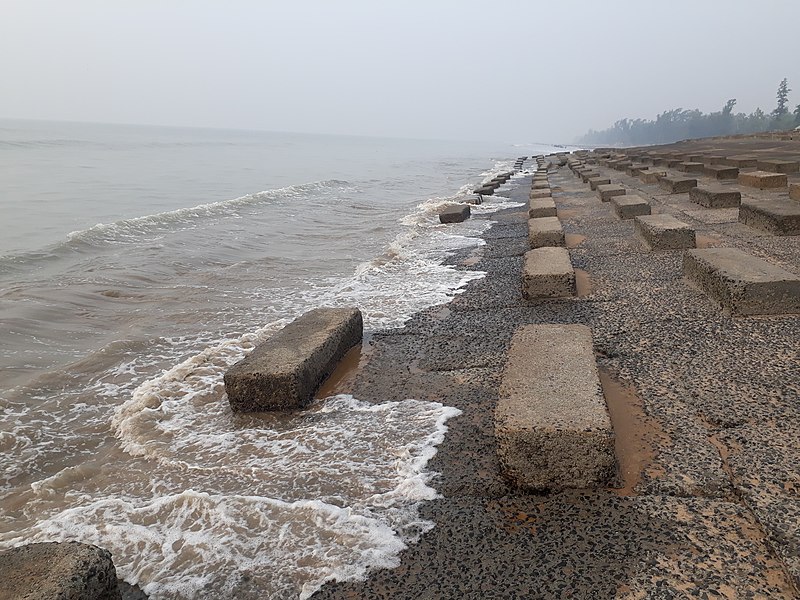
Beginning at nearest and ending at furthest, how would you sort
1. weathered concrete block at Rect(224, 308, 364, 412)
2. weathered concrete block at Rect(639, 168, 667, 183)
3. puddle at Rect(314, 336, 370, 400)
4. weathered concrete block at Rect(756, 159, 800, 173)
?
weathered concrete block at Rect(224, 308, 364, 412) → puddle at Rect(314, 336, 370, 400) → weathered concrete block at Rect(756, 159, 800, 173) → weathered concrete block at Rect(639, 168, 667, 183)

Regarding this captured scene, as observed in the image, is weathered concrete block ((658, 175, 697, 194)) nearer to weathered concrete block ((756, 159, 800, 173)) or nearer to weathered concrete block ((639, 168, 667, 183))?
weathered concrete block ((756, 159, 800, 173))

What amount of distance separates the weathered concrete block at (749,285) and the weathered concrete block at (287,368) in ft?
7.90

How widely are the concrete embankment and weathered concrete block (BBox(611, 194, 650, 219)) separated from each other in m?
3.03

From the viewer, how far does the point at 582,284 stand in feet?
15.0

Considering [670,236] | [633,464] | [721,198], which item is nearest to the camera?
[633,464]

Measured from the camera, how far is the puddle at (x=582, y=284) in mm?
4297

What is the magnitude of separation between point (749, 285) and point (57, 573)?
3.56 metres

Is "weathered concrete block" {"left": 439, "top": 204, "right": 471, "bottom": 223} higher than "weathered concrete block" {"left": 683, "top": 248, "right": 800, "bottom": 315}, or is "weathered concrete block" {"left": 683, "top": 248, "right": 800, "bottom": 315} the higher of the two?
"weathered concrete block" {"left": 683, "top": 248, "right": 800, "bottom": 315}

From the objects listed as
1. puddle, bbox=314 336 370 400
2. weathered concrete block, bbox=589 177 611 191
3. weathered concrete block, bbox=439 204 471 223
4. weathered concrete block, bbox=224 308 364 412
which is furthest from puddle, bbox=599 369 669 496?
weathered concrete block, bbox=589 177 611 191

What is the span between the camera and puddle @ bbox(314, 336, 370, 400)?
3.05 metres

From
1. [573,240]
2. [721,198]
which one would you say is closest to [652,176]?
[721,198]

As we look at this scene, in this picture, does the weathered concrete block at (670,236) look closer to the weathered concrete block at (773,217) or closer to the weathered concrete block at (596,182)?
the weathered concrete block at (773,217)

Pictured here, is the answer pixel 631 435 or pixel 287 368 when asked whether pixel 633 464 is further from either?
pixel 287 368

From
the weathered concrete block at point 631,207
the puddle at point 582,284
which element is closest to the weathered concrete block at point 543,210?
the weathered concrete block at point 631,207
